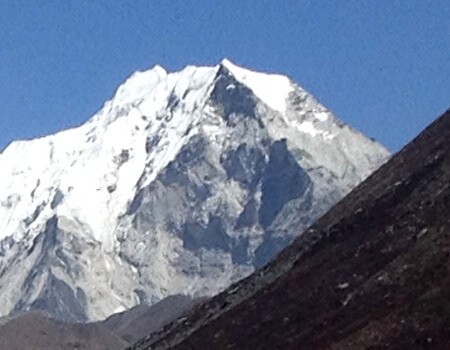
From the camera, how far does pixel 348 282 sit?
130 meters

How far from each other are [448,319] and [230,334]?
173ft

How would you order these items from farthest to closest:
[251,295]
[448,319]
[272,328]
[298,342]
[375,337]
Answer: [251,295] → [272,328] → [298,342] → [375,337] → [448,319]

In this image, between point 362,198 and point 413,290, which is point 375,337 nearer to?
point 413,290

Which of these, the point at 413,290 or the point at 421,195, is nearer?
the point at 413,290

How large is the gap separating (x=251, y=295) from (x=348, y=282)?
28.3 metres

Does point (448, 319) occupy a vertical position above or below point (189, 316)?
below

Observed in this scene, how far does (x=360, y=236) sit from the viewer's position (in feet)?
475

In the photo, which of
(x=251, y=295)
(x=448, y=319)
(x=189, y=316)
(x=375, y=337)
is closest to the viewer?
(x=448, y=319)

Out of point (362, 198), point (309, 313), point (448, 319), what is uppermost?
point (362, 198)

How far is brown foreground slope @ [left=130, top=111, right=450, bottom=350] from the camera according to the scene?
102750 millimetres

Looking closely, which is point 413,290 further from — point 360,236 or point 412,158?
point 412,158

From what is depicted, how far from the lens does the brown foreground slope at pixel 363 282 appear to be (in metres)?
103

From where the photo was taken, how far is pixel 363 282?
4916 inches

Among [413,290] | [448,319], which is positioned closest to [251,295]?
[413,290]
